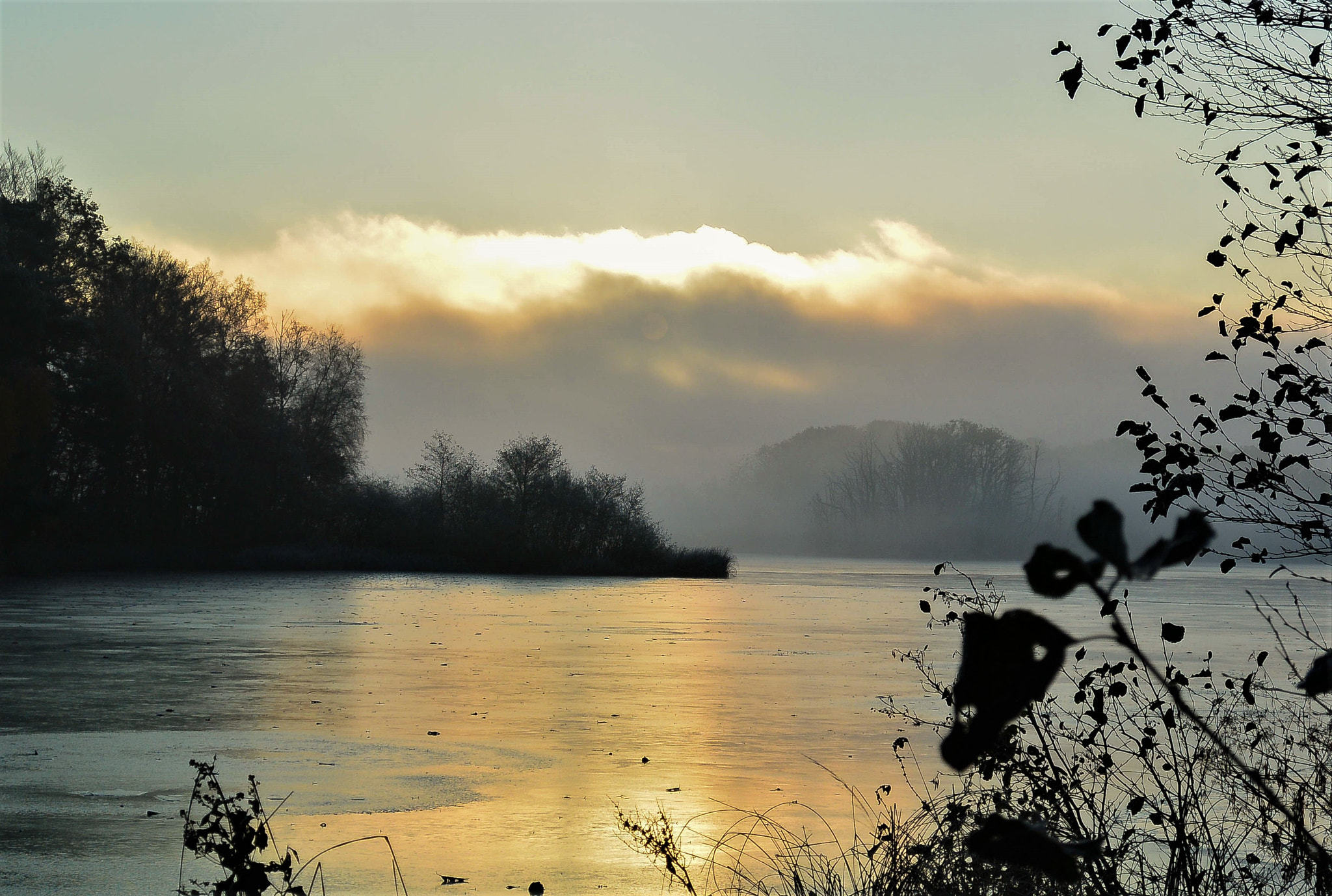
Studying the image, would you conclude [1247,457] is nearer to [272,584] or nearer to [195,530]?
[272,584]

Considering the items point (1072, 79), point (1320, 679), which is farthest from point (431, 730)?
point (1320, 679)

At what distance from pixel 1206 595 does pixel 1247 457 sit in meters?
41.3

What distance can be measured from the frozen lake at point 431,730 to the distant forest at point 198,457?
16.9 meters

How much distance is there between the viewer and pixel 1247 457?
15.2ft

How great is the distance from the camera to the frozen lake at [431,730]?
661cm

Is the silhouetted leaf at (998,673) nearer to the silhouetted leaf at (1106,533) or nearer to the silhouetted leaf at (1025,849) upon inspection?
the silhouetted leaf at (1106,533)

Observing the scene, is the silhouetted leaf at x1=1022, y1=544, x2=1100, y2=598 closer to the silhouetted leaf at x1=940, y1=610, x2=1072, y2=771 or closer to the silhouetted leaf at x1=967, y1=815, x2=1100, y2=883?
the silhouetted leaf at x1=940, y1=610, x2=1072, y2=771

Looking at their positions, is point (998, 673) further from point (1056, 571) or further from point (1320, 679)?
point (1320, 679)

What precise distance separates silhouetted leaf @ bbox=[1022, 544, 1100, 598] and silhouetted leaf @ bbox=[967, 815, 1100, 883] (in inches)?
11.2

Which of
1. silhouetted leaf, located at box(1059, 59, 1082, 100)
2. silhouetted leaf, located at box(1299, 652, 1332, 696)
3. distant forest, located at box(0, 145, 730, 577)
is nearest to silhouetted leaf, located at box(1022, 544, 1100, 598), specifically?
silhouetted leaf, located at box(1299, 652, 1332, 696)

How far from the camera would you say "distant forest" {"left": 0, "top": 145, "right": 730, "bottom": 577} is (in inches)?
1599

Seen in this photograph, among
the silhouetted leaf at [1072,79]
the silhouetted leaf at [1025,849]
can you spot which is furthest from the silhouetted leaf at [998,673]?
the silhouetted leaf at [1072,79]

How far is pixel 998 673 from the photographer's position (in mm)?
795

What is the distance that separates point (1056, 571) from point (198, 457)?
181 feet
